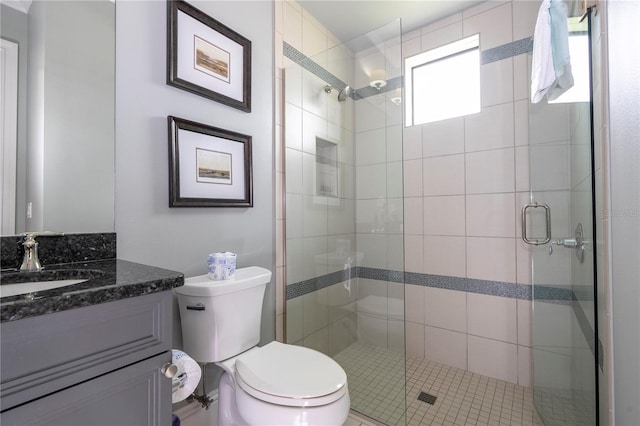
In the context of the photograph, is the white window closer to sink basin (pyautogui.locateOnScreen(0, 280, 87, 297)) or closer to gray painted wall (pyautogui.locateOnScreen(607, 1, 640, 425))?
gray painted wall (pyautogui.locateOnScreen(607, 1, 640, 425))

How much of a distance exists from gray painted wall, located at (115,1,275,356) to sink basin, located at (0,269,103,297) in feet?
0.79

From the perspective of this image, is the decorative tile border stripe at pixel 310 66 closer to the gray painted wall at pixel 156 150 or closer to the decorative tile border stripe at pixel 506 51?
the gray painted wall at pixel 156 150

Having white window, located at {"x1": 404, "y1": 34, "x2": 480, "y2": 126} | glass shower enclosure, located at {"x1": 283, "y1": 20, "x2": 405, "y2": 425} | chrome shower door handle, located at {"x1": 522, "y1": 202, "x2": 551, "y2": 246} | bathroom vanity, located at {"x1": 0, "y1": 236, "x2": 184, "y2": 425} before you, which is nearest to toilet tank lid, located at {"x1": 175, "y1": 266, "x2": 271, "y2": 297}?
bathroom vanity, located at {"x1": 0, "y1": 236, "x2": 184, "y2": 425}

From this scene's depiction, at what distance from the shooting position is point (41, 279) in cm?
93

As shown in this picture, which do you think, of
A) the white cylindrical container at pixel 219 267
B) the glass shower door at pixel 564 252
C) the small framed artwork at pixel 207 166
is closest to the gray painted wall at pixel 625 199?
the glass shower door at pixel 564 252

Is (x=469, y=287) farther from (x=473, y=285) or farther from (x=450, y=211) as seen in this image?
(x=450, y=211)

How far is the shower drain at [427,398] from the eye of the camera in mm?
1769

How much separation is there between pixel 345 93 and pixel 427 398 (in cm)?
199

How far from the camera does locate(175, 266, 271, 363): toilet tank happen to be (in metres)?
1.26

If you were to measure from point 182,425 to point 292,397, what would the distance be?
2.41ft

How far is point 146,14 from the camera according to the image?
4.18ft

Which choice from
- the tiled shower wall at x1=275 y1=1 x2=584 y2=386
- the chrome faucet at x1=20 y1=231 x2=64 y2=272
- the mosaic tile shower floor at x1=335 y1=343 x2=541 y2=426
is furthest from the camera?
the tiled shower wall at x1=275 y1=1 x2=584 y2=386

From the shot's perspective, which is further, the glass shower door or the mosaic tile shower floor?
the mosaic tile shower floor

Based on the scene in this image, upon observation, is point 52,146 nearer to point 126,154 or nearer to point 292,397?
point 126,154
